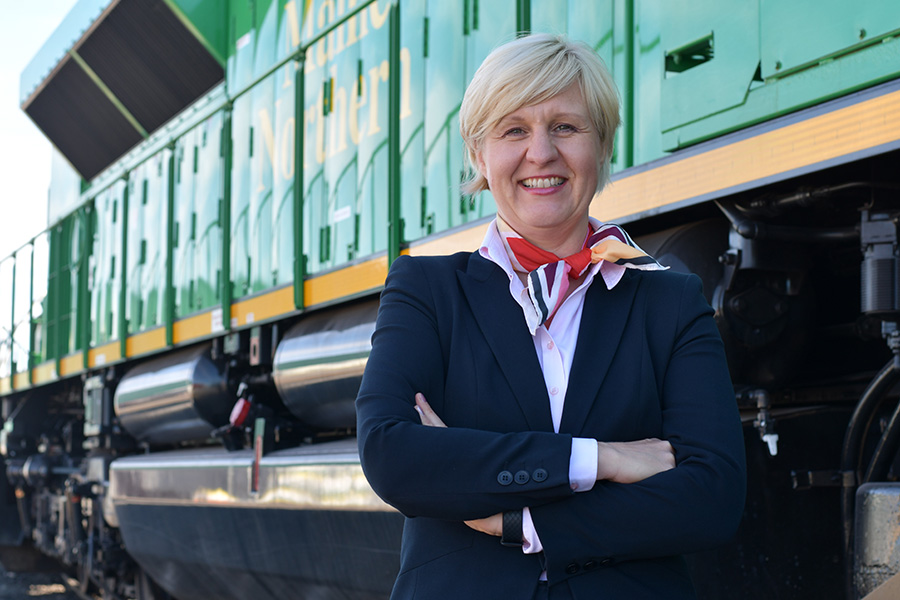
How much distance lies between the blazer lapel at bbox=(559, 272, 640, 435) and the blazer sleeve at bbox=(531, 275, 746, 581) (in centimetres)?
6

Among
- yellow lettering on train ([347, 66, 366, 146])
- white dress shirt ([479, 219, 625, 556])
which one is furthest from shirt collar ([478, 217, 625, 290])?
yellow lettering on train ([347, 66, 366, 146])

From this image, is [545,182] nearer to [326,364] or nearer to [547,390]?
[547,390]

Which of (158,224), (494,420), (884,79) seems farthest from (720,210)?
(158,224)

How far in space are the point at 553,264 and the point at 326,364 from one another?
3296 mm

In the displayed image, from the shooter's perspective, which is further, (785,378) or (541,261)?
(785,378)

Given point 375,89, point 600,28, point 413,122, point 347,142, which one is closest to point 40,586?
point 347,142

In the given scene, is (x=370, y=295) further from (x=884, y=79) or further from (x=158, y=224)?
(x=158, y=224)

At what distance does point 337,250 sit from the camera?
5.24m

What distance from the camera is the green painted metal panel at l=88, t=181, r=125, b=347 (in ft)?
28.4

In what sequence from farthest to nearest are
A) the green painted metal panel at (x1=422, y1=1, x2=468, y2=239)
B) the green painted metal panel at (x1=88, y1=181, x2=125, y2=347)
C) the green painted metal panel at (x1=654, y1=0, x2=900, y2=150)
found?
the green painted metal panel at (x1=88, y1=181, x2=125, y2=347) → the green painted metal panel at (x1=422, y1=1, x2=468, y2=239) → the green painted metal panel at (x1=654, y1=0, x2=900, y2=150)

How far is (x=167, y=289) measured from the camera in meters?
7.09

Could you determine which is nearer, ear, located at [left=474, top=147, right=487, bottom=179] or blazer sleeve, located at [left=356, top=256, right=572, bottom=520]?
blazer sleeve, located at [left=356, top=256, right=572, bottom=520]

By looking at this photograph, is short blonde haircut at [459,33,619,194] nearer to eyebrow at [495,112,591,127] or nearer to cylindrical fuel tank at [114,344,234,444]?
eyebrow at [495,112,591,127]

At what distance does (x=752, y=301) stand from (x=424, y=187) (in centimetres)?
202
